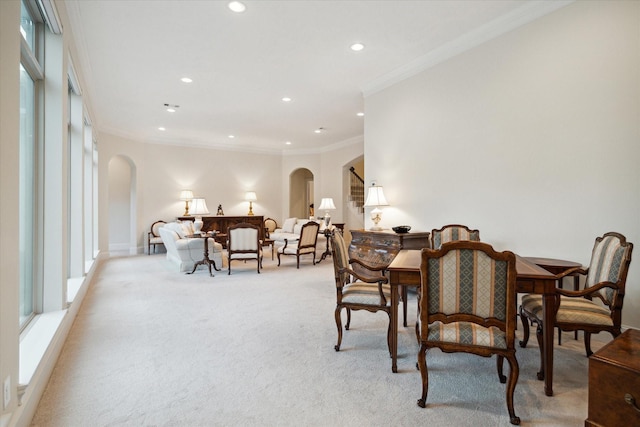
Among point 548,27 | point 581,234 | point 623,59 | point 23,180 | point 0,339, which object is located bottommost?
point 0,339

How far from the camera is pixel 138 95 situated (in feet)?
20.4

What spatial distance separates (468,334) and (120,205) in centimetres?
1018

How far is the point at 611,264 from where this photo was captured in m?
2.44

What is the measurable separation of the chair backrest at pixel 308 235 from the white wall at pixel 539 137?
2.54 m


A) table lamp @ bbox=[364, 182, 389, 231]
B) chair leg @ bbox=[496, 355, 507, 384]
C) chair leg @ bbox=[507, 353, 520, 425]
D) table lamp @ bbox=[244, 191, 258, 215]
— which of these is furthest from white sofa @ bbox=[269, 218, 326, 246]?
chair leg @ bbox=[507, 353, 520, 425]

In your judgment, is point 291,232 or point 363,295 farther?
point 291,232

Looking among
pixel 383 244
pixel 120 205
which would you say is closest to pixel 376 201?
pixel 383 244

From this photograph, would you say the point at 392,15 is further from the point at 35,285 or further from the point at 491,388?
the point at 35,285

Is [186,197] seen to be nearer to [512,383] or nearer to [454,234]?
[454,234]

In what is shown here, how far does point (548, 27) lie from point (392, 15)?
5.05ft

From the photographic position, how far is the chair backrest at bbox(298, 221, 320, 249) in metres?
7.02

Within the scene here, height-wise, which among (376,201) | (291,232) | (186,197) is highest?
(186,197)

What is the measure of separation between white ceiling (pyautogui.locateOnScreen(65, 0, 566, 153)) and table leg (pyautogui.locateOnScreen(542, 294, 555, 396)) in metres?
2.95

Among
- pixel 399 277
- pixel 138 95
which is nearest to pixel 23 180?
pixel 399 277
